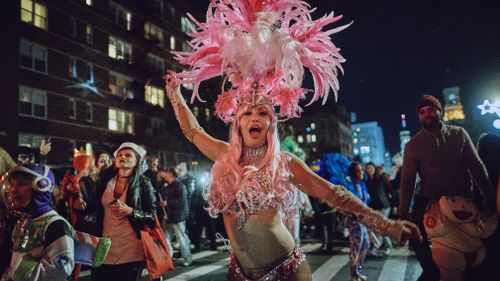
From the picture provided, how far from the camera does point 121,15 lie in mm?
32594

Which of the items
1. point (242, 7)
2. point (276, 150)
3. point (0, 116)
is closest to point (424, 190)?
point (276, 150)

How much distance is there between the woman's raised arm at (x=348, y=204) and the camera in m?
2.73

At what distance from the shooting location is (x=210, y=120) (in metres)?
30.0

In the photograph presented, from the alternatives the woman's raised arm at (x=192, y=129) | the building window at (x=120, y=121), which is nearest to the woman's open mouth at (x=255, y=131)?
the woman's raised arm at (x=192, y=129)

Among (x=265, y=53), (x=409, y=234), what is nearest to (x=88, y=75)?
(x=265, y=53)

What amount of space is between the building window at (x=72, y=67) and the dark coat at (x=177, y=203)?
20588 mm

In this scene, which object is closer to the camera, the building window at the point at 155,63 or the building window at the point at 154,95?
the building window at the point at 154,95

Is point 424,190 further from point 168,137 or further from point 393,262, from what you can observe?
point 168,137

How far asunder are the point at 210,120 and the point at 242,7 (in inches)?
1057

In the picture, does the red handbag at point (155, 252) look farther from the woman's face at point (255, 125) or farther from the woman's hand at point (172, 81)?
the woman's face at point (255, 125)

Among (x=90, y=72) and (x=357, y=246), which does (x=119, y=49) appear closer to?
(x=90, y=72)

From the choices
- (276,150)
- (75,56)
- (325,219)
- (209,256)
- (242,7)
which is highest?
(75,56)

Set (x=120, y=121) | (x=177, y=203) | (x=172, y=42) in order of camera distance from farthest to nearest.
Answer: (x=172, y=42), (x=120, y=121), (x=177, y=203)

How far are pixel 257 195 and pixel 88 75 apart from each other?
28855 millimetres
